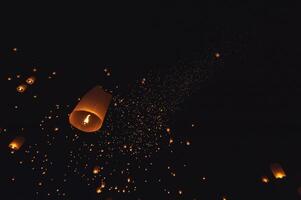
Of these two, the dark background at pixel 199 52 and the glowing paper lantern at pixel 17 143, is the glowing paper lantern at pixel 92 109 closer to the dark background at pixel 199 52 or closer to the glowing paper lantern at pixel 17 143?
the dark background at pixel 199 52

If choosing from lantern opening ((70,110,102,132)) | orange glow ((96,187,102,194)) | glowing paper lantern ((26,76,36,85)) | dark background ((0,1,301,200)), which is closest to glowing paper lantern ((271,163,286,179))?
dark background ((0,1,301,200))

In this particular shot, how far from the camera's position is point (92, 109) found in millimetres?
2057

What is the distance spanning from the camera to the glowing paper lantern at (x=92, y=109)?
2.07m

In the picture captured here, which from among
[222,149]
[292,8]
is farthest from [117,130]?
[292,8]

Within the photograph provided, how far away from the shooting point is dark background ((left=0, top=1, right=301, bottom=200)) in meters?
3.40

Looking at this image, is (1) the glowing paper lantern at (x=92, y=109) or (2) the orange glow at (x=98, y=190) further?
(2) the orange glow at (x=98, y=190)

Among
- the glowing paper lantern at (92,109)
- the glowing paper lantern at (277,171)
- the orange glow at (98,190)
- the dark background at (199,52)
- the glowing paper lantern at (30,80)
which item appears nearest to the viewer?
the glowing paper lantern at (92,109)

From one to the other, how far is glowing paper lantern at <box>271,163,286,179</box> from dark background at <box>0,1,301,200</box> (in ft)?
0.74

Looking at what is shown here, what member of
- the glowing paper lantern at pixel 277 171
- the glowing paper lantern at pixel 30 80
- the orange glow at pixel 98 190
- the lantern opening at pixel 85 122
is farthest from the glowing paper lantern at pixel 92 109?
the orange glow at pixel 98 190

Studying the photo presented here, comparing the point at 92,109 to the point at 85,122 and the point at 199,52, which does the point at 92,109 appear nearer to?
the point at 85,122

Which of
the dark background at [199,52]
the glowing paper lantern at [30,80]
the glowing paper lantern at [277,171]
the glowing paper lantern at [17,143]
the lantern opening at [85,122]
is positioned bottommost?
the lantern opening at [85,122]

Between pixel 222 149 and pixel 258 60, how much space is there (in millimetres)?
1720

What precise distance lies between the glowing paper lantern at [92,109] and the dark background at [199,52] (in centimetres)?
154

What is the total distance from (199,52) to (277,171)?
90.4 inches
